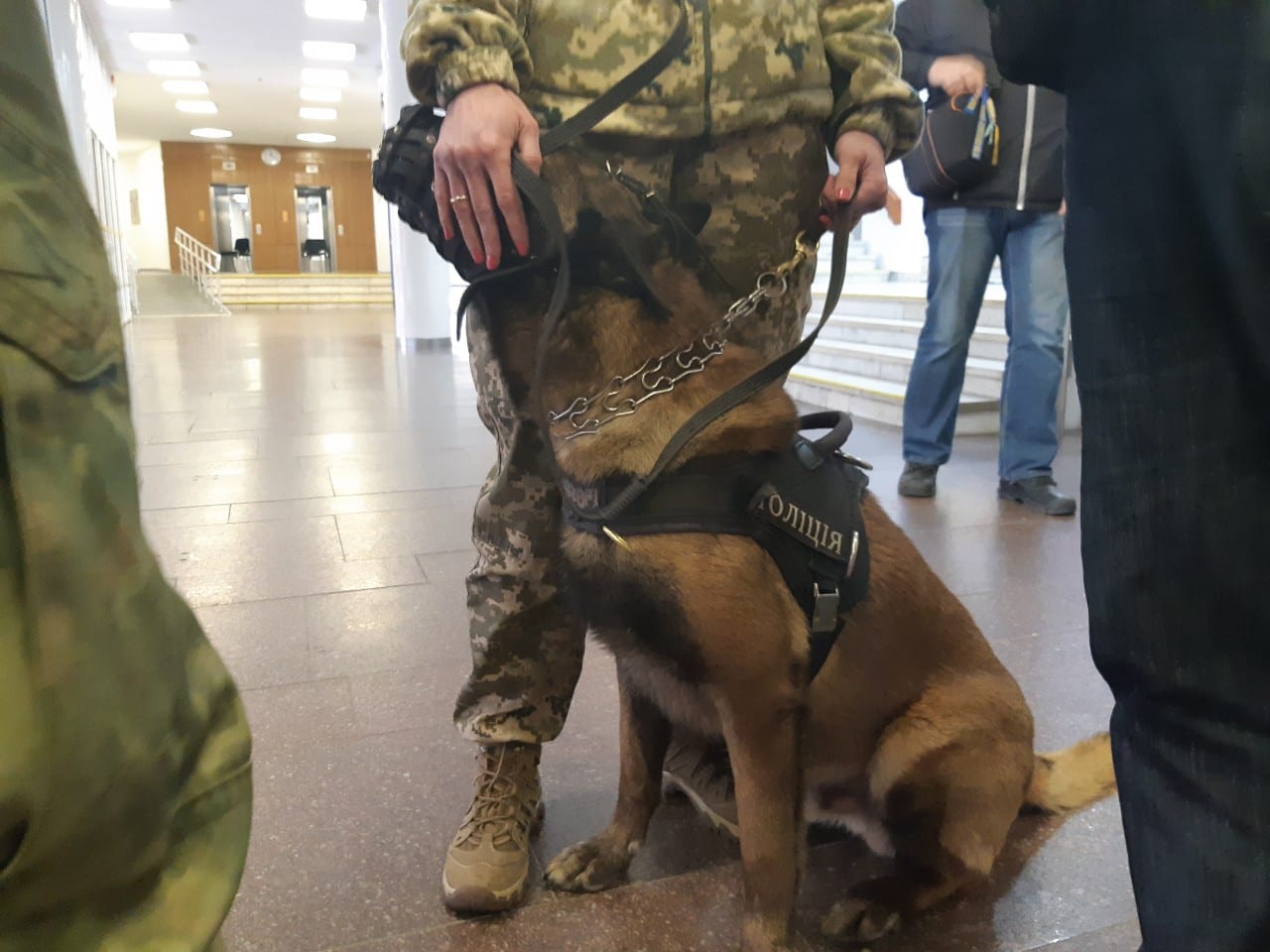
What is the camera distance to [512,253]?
Answer: 39.8 inches

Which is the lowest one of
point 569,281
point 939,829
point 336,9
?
point 939,829

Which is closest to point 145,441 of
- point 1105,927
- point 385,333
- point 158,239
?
point 1105,927

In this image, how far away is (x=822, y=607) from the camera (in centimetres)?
112

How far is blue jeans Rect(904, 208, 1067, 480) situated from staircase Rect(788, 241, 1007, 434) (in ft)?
2.52

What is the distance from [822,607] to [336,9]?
13349mm

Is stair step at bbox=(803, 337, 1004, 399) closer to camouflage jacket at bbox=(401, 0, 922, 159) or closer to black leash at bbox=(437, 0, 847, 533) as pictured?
camouflage jacket at bbox=(401, 0, 922, 159)

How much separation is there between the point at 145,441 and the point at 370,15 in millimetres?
10163

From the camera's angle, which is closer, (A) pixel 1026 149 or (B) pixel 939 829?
(B) pixel 939 829

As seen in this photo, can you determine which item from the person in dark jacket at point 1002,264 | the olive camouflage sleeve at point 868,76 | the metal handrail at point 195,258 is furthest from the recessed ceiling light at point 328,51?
the olive camouflage sleeve at point 868,76

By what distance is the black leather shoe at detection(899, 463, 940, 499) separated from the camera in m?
3.40

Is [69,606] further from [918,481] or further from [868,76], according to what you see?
[918,481]

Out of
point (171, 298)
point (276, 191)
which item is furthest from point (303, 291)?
point (276, 191)

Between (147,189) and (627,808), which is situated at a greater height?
(147,189)

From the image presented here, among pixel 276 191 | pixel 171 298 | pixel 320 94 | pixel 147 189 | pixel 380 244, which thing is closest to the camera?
pixel 320 94
